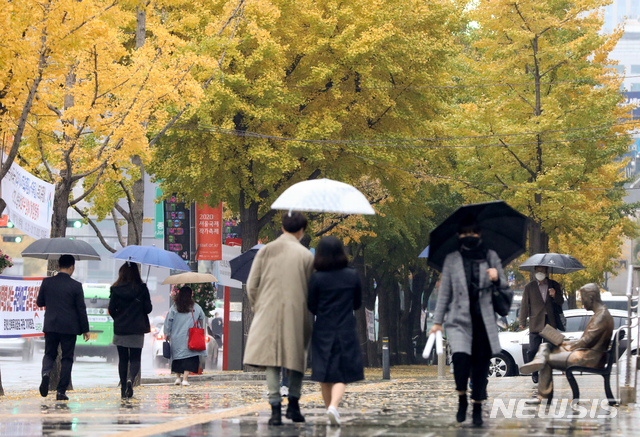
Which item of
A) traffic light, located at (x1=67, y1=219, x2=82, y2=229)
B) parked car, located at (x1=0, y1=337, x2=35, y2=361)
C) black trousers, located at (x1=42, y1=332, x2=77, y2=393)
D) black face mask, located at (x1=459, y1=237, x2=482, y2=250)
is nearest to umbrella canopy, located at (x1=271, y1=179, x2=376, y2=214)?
black face mask, located at (x1=459, y1=237, x2=482, y2=250)

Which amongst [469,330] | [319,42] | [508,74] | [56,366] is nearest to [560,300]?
[469,330]

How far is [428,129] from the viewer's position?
2453 centimetres

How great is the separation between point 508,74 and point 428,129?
14.9 ft

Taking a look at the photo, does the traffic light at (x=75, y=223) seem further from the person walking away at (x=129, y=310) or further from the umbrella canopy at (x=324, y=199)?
the umbrella canopy at (x=324, y=199)

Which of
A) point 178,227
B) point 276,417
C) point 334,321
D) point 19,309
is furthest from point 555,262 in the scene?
point 178,227

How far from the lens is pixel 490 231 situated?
8992mm

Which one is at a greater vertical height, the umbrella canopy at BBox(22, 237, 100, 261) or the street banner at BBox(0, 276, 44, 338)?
the umbrella canopy at BBox(22, 237, 100, 261)

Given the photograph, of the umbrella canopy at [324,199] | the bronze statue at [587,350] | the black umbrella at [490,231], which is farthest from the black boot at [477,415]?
the bronze statue at [587,350]

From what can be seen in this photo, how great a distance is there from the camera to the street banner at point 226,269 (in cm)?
2528

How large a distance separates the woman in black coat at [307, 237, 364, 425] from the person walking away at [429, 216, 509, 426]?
30.5 inches

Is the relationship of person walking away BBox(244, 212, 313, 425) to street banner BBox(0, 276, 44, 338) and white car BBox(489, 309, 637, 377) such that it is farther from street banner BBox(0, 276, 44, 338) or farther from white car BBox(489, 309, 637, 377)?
white car BBox(489, 309, 637, 377)

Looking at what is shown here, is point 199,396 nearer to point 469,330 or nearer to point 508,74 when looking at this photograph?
point 469,330

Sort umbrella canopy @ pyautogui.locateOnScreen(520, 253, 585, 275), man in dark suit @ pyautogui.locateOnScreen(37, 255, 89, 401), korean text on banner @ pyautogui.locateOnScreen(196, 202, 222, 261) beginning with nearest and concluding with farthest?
man in dark suit @ pyautogui.locateOnScreen(37, 255, 89, 401) → umbrella canopy @ pyautogui.locateOnScreen(520, 253, 585, 275) → korean text on banner @ pyautogui.locateOnScreen(196, 202, 222, 261)

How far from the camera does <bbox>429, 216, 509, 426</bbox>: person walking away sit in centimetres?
801
